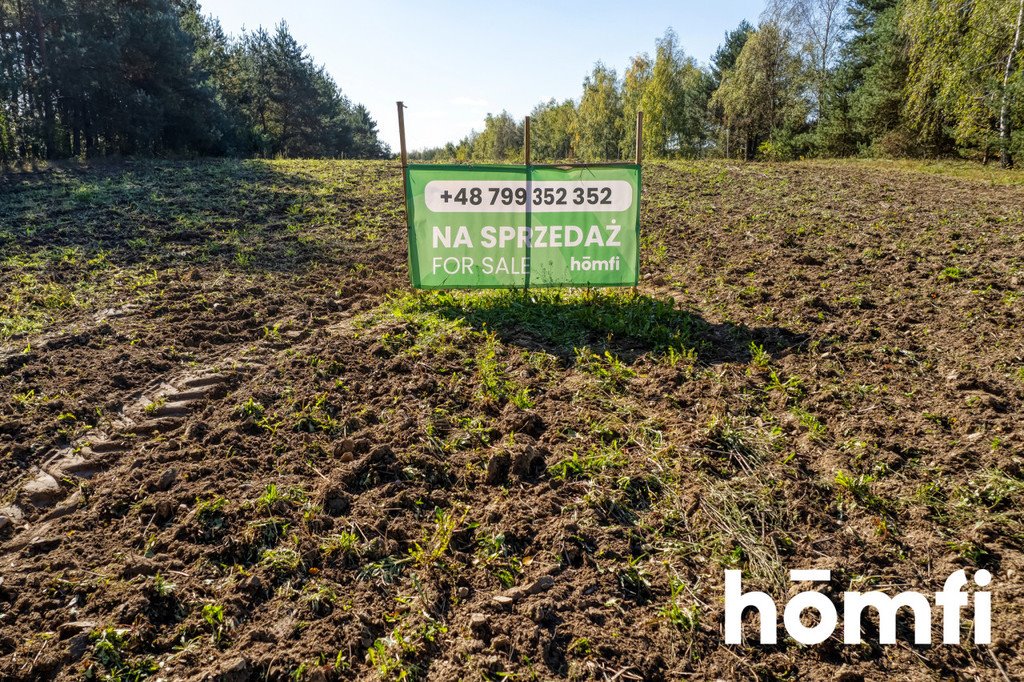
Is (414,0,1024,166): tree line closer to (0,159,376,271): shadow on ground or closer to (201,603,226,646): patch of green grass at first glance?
(0,159,376,271): shadow on ground

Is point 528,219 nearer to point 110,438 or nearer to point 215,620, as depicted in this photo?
point 110,438

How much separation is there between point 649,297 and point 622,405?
244 cm

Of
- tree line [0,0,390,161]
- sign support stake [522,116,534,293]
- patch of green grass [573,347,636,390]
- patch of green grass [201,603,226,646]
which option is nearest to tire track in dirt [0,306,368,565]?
patch of green grass [201,603,226,646]

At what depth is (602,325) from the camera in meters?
5.76

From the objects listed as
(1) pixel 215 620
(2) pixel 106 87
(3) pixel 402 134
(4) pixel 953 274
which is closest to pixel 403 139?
(3) pixel 402 134

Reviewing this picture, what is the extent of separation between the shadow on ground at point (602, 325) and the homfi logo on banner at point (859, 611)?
2457 mm

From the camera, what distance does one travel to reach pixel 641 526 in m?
3.23

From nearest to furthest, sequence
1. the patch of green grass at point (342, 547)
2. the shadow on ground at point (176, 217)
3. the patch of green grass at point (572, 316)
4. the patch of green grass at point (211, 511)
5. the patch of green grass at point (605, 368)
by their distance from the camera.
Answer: the patch of green grass at point (342, 547), the patch of green grass at point (211, 511), the patch of green grass at point (605, 368), the patch of green grass at point (572, 316), the shadow on ground at point (176, 217)

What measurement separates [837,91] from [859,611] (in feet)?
114

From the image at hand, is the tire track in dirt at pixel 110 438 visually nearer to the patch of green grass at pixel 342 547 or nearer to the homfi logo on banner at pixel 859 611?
the patch of green grass at pixel 342 547

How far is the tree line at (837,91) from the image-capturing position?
14500 millimetres

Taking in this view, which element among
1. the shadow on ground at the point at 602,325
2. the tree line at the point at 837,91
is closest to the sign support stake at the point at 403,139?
the shadow on ground at the point at 602,325

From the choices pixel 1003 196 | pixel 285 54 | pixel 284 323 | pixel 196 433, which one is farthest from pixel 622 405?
pixel 285 54

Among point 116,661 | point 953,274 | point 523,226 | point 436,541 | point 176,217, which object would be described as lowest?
point 116,661
